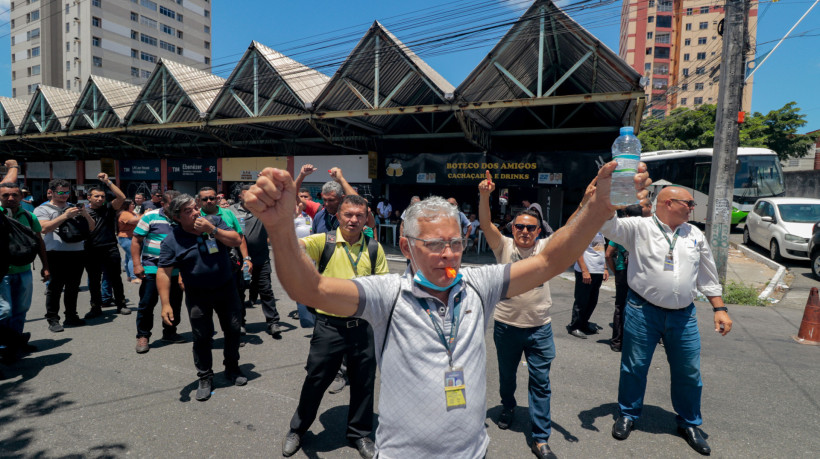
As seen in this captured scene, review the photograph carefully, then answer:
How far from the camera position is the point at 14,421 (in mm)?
3447

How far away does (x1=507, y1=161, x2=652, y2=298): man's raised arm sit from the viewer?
1733mm

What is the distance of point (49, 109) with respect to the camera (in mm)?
21875

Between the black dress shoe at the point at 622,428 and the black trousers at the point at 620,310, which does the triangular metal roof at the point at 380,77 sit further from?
the black dress shoe at the point at 622,428

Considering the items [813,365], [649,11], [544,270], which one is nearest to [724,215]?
[813,365]

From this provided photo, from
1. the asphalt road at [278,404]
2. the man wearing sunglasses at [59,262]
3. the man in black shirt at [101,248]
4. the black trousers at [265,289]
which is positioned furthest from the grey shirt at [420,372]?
the man in black shirt at [101,248]

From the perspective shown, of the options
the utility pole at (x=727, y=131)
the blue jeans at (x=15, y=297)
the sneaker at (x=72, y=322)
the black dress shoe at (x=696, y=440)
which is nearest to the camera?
the black dress shoe at (x=696, y=440)

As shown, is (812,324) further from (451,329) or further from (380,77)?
(380,77)

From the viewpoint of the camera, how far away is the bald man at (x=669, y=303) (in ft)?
10.5

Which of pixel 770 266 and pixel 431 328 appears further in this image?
pixel 770 266

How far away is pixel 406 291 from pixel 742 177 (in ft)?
67.5

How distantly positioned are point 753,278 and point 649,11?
72.2 metres

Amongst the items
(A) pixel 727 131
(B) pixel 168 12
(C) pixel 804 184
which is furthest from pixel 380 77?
(B) pixel 168 12

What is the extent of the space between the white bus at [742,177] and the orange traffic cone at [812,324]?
12520 mm

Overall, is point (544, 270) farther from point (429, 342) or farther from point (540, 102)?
point (540, 102)
